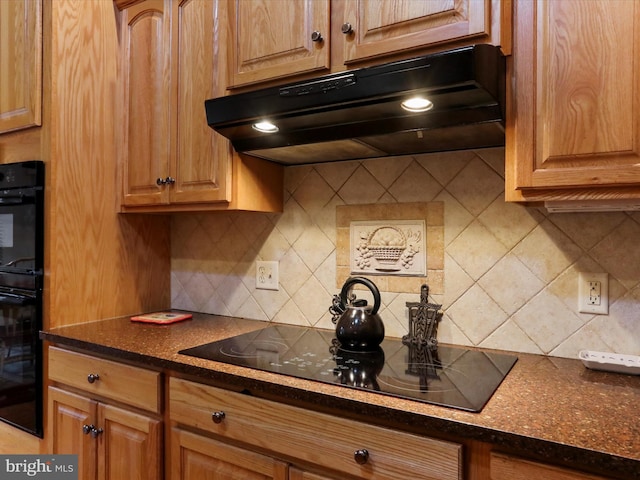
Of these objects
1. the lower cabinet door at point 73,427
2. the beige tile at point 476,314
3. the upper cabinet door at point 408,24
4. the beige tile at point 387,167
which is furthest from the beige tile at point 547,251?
the lower cabinet door at point 73,427

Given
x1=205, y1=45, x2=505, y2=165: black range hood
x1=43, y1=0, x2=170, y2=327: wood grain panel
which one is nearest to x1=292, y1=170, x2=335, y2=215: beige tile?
x1=205, y1=45, x2=505, y2=165: black range hood

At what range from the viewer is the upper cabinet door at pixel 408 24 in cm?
110

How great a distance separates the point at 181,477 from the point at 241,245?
94cm

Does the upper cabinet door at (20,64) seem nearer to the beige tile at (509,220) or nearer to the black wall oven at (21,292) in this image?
the black wall oven at (21,292)

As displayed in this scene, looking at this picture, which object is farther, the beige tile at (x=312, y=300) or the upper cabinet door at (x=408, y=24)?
the beige tile at (x=312, y=300)

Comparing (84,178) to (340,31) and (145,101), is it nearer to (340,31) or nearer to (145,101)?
(145,101)

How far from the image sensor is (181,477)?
1.28m

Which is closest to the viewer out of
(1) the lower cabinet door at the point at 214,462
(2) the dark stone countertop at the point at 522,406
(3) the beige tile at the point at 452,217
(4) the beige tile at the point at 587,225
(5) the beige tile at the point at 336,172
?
(2) the dark stone countertop at the point at 522,406

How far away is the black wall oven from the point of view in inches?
66.7

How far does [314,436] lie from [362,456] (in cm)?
13

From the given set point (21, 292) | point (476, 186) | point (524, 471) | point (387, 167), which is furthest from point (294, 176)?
point (524, 471)

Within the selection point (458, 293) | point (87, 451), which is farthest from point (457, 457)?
point (87, 451)

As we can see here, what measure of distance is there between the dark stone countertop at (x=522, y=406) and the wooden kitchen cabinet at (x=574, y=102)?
0.45m

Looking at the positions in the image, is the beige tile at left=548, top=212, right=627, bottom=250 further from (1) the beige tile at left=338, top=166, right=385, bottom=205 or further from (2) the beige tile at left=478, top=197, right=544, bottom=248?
(1) the beige tile at left=338, top=166, right=385, bottom=205
